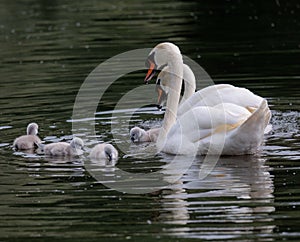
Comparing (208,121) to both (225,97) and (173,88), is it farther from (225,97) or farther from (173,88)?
(173,88)

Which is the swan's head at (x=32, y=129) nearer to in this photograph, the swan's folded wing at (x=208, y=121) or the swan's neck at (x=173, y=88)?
the swan's neck at (x=173, y=88)

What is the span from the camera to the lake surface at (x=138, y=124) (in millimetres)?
7508

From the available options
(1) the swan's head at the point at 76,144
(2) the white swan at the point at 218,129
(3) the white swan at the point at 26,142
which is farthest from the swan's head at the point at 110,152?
(3) the white swan at the point at 26,142

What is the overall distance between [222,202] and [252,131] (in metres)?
1.86

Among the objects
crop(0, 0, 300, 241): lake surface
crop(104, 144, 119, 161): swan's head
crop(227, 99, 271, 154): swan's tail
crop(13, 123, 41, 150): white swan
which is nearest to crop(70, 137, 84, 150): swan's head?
crop(0, 0, 300, 241): lake surface

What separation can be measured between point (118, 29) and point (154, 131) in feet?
33.9

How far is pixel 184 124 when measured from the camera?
10164 mm

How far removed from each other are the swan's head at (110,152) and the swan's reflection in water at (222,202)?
909mm

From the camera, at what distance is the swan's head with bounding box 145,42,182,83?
11.0 metres

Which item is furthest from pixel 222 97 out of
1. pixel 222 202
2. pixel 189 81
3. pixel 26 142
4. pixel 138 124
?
pixel 222 202

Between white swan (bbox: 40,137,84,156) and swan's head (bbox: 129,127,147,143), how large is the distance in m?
0.86

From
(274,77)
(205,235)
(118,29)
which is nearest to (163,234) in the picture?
(205,235)

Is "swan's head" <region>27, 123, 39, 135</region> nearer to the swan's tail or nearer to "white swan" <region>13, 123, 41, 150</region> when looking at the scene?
"white swan" <region>13, 123, 41, 150</region>

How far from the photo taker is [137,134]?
1103cm
